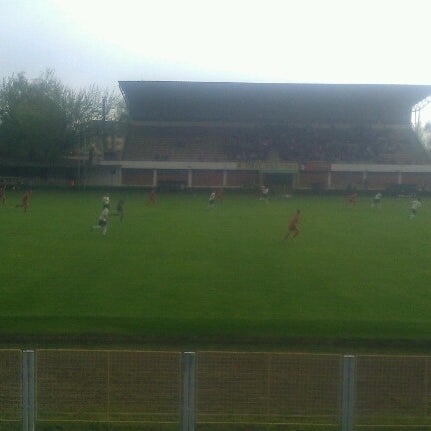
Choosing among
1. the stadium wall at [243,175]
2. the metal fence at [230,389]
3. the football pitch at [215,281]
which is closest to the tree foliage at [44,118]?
the stadium wall at [243,175]

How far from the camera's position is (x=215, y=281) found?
16984 millimetres

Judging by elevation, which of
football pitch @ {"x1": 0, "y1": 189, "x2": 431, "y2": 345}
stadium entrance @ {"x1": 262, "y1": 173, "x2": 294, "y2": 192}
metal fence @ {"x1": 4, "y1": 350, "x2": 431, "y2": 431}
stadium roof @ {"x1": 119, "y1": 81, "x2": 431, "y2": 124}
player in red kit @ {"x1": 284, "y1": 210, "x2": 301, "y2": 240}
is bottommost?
metal fence @ {"x1": 4, "y1": 350, "x2": 431, "y2": 431}

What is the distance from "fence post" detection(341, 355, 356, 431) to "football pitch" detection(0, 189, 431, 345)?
6010mm

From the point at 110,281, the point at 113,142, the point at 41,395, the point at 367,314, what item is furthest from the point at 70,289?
the point at 113,142

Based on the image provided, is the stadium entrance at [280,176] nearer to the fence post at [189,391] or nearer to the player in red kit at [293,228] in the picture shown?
the player in red kit at [293,228]

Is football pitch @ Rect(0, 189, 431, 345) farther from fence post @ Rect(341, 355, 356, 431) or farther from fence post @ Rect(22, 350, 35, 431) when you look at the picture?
fence post @ Rect(22, 350, 35, 431)

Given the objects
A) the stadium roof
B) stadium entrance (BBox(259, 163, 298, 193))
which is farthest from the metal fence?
stadium entrance (BBox(259, 163, 298, 193))

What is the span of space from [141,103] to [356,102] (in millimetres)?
19249

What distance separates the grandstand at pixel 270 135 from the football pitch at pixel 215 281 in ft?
114

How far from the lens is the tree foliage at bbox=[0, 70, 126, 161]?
6862cm

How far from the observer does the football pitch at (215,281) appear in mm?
12609

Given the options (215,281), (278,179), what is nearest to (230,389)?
(215,281)

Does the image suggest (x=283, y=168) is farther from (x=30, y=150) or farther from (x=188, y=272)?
(x=188, y=272)

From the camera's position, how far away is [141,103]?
67.9 meters
